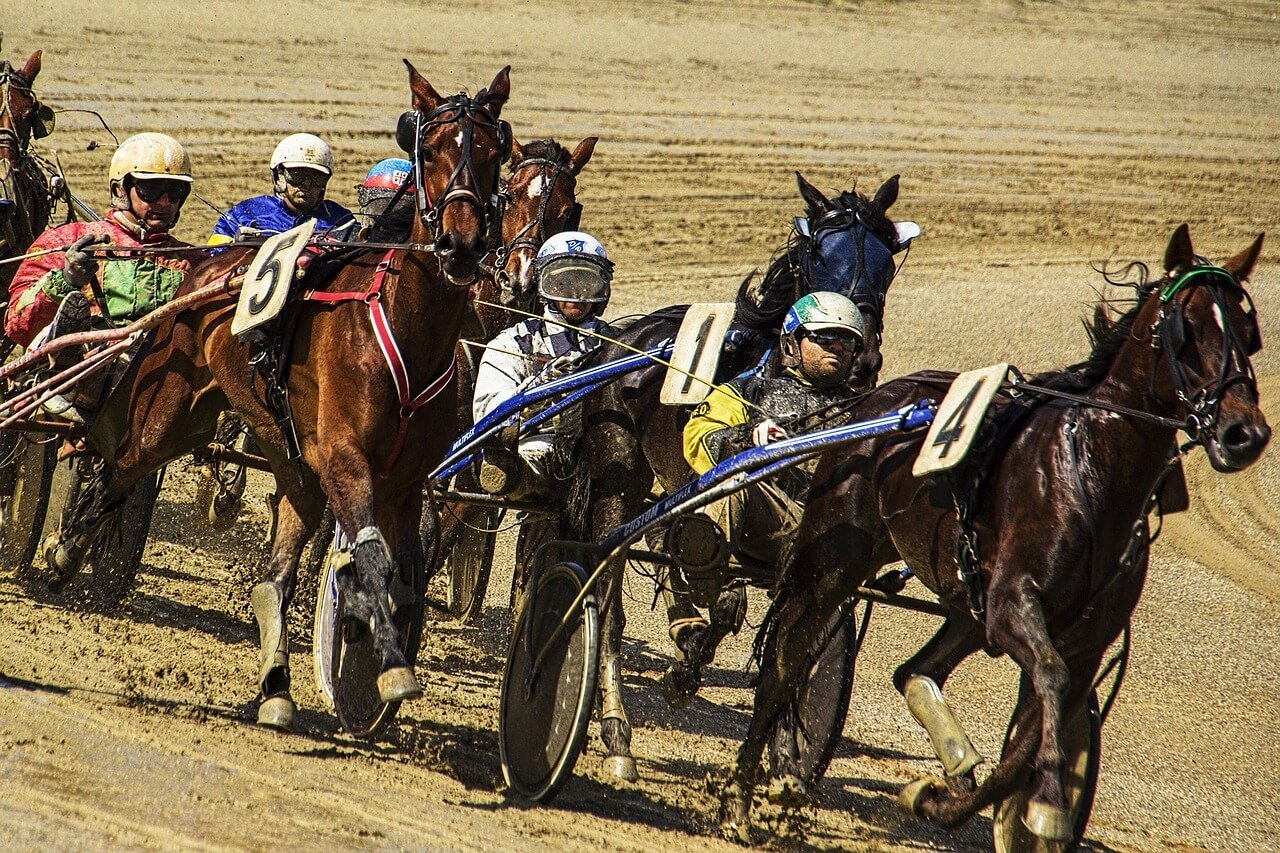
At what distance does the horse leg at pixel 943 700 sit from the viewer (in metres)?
4.77

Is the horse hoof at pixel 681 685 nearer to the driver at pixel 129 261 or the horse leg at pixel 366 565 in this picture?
the horse leg at pixel 366 565

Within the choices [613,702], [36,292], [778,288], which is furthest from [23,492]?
[778,288]

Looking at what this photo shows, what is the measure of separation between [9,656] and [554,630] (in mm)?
2322

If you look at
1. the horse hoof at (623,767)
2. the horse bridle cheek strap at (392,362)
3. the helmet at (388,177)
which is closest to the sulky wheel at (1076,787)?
the horse hoof at (623,767)

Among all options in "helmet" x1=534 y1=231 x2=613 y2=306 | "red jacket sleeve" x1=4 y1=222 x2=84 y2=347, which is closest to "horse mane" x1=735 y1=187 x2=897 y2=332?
"helmet" x1=534 y1=231 x2=613 y2=306

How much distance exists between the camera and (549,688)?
17.7 ft

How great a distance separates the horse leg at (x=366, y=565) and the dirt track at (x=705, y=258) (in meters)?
0.38

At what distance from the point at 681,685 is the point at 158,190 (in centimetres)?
310

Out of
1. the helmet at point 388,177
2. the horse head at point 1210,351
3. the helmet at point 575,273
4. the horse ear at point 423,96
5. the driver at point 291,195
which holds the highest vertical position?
the helmet at point 388,177

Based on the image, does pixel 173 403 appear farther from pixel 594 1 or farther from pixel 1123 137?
pixel 594 1

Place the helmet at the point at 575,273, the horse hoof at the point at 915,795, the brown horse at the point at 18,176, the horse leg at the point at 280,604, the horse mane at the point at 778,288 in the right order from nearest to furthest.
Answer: the horse hoof at the point at 915,795
the horse leg at the point at 280,604
the horse mane at the point at 778,288
the helmet at the point at 575,273
the brown horse at the point at 18,176

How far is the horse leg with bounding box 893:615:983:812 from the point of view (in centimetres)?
477

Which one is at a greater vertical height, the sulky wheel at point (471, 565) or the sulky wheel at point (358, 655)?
the sulky wheel at point (471, 565)

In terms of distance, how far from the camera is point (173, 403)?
20.5 ft
